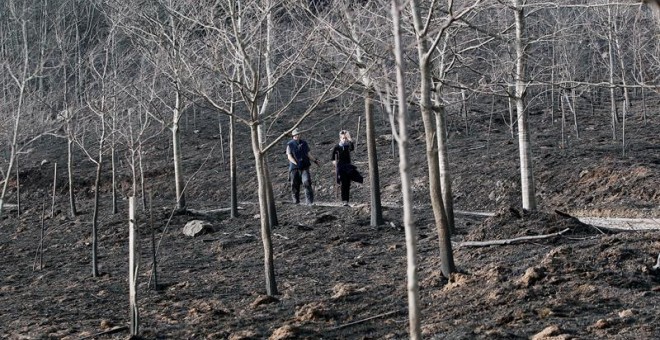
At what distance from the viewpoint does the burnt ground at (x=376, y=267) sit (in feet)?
25.9

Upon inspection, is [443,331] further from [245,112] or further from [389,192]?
[245,112]

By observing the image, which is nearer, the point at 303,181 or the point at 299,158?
the point at 299,158

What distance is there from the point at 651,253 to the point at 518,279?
1451 mm

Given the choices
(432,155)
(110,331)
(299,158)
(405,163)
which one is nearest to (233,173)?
(299,158)

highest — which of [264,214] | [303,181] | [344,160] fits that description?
[344,160]

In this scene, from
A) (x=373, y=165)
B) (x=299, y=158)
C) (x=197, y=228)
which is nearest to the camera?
(x=373, y=165)

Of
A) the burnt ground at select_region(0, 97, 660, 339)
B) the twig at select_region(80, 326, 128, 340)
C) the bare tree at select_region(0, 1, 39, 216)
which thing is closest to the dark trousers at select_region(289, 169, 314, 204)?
the burnt ground at select_region(0, 97, 660, 339)

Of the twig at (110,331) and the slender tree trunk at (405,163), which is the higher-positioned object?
the slender tree trunk at (405,163)

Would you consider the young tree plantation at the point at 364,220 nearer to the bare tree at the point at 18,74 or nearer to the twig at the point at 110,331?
the twig at the point at 110,331

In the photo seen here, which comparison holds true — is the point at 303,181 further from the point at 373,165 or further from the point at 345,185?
the point at 373,165

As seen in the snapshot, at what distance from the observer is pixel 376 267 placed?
11.2 meters

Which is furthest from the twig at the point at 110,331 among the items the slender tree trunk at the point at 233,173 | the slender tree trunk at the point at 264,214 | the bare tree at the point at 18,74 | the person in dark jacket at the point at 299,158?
the person in dark jacket at the point at 299,158

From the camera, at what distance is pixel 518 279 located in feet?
28.2

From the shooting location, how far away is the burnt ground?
7.89 meters
